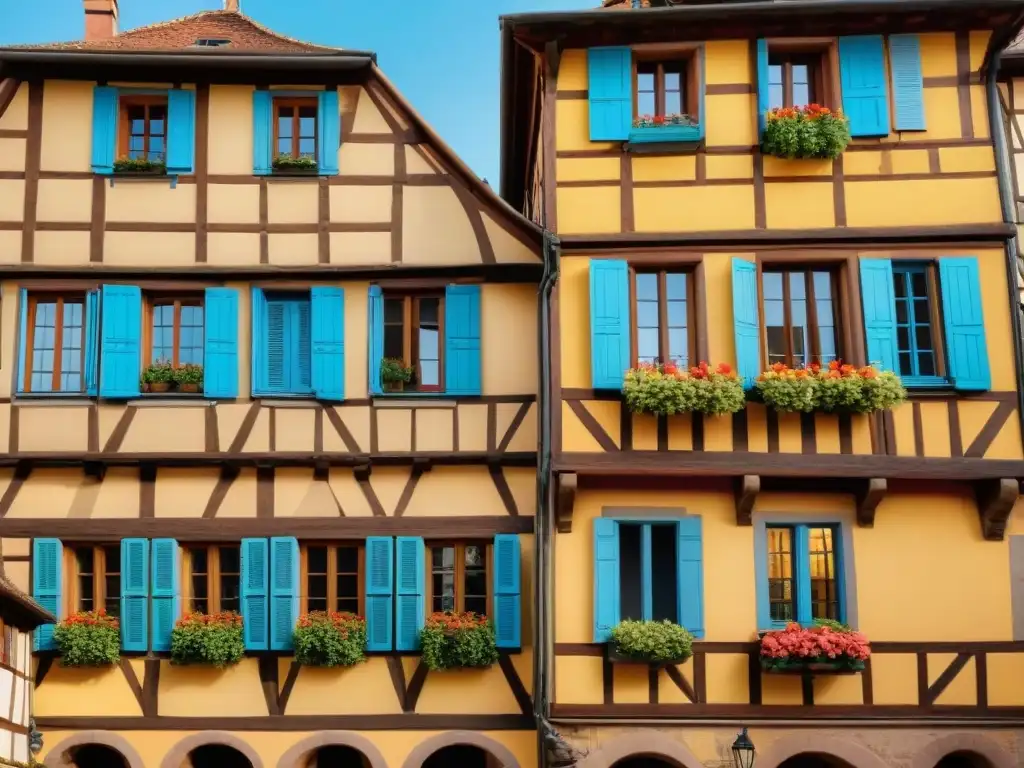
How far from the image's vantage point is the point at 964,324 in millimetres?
15398

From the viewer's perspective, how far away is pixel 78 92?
17.1 metres

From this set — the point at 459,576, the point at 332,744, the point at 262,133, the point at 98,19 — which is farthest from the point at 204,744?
the point at 98,19

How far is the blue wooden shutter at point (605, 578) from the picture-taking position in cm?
1503

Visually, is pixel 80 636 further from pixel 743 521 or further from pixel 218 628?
pixel 743 521

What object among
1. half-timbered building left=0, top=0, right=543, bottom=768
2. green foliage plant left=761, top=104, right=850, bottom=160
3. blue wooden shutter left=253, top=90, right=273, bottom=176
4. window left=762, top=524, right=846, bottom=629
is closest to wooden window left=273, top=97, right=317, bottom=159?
half-timbered building left=0, top=0, right=543, bottom=768

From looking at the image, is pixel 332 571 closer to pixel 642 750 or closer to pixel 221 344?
pixel 221 344

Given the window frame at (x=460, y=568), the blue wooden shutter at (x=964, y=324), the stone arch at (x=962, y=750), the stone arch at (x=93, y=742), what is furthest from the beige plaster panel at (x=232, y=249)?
the stone arch at (x=962, y=750)

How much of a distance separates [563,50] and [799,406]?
4.91m

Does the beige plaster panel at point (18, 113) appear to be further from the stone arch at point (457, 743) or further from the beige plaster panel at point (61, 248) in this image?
the stone arch at point (457, 743)

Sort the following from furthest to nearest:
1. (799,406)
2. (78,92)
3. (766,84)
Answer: (78,92) < (766,84) < (799,406)

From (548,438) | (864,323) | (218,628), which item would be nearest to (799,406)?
(864,323)

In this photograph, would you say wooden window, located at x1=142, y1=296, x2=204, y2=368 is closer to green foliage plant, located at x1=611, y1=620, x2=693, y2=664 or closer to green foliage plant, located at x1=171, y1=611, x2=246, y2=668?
green foliage plant, located at x1=171, y1=611, x2=246, y2=668

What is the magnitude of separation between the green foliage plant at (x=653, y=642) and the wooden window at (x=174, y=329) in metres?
5.99

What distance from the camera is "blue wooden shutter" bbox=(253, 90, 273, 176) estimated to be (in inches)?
664
